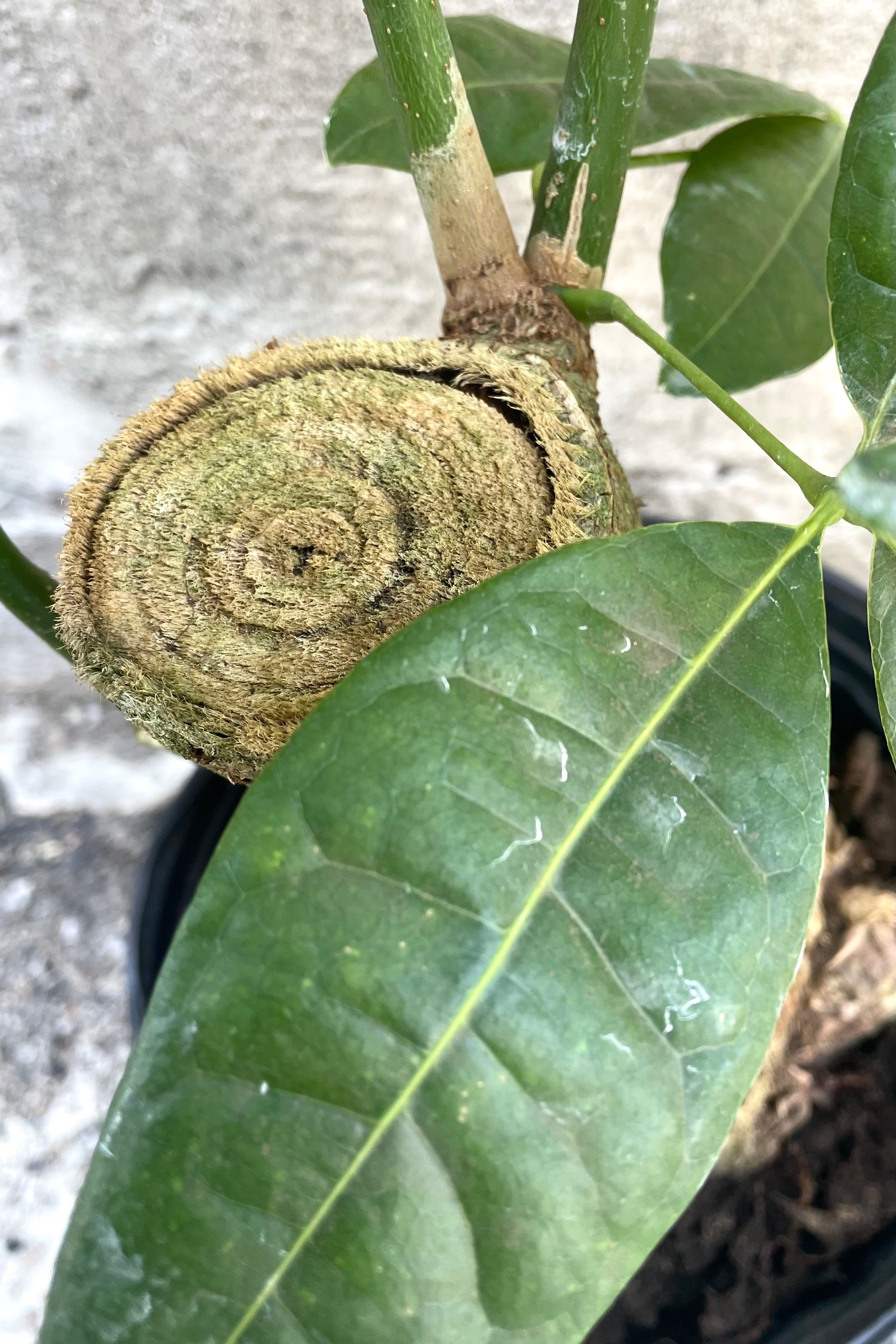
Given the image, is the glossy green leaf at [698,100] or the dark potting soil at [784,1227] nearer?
the glossy green leaf at [698,100]

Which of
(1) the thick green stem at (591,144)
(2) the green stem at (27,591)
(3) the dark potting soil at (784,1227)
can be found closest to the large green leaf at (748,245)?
(1) the thick green stem at (591,144)

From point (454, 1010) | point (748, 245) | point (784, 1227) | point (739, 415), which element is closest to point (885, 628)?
point (739, 415)

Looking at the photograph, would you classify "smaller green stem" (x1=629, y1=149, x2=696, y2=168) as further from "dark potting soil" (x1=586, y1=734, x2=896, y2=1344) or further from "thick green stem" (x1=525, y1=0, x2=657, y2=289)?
"dark potting soil" (x1=586, y1=734, x2=896, y2=1344)

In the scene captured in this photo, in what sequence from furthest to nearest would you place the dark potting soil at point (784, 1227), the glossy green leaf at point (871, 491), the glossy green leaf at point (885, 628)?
1. the dark potting soil at point (784, 1227)
2. the glossy green leaf at point (885, 628)
3. the glossy green leaf at point (871, 491)

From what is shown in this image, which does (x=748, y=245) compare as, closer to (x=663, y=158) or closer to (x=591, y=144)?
(x=663, y=158)

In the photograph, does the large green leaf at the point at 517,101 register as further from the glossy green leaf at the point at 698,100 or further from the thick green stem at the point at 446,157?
the thick green stem at the point at 446,157

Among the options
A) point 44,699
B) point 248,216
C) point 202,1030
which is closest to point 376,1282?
point 202,1030

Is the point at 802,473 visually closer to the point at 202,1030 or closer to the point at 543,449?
the point at 543,449
